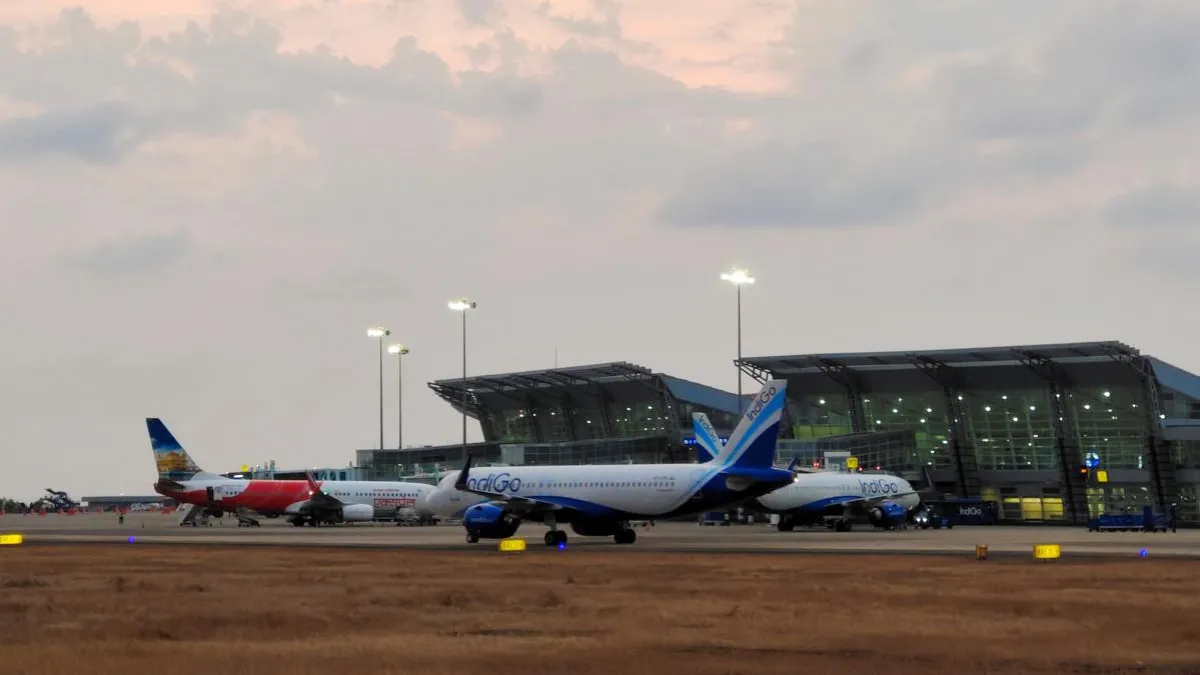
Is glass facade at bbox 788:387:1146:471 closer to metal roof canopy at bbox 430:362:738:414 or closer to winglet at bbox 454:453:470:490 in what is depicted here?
metal roof canopy at bbox 430:362:738:414

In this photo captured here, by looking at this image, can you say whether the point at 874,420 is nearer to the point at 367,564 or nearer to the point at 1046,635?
the point at 367,564

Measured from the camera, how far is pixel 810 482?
93500mm

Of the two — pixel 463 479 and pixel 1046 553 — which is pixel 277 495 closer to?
pixel 463 479

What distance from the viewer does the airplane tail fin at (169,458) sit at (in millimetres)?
113562

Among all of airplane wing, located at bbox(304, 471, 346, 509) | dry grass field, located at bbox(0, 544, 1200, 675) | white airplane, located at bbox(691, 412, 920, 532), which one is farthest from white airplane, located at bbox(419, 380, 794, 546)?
airplane wing, located at bbox(304, 471, 346, 509)

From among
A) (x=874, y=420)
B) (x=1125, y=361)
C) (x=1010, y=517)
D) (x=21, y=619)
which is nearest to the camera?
(x=21, y=619)

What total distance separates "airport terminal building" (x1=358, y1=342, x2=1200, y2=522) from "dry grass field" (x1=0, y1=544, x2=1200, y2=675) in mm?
74367

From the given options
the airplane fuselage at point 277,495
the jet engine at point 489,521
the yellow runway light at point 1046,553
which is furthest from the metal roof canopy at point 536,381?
the yellow runway light at point 1046,553

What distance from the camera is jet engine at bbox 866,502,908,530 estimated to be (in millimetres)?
94325

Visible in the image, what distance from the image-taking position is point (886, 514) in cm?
9431

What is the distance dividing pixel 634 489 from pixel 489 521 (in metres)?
6.73

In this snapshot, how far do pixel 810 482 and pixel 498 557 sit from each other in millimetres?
44511

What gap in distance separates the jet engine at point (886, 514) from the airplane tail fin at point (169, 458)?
168 feet

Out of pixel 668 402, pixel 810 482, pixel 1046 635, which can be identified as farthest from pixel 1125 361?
pixel 1046 635
